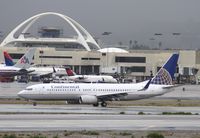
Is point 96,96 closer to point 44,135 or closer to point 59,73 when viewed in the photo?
point 44,135

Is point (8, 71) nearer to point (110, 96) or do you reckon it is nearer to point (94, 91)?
point (94, 91)

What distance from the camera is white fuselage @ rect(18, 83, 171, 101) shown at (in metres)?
72.9

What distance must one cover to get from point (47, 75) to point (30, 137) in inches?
5534

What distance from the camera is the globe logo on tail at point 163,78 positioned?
78.4 metres

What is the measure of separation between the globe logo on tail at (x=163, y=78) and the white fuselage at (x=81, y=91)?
3.70ft

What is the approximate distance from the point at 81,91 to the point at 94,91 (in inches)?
76.8

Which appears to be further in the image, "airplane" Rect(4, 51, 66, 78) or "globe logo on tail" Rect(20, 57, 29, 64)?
"airplane" Rect(4, 51, 66, 78)

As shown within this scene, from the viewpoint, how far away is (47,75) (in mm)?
176500

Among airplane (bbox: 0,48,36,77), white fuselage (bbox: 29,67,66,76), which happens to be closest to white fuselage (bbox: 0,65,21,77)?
airplane (bbox: 0,48,36,77)

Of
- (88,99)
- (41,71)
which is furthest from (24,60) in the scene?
(88,99)

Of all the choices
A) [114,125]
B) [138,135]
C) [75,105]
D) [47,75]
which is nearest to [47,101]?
[75,105]

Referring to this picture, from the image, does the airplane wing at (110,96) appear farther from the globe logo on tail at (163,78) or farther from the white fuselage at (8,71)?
the white fuselage at (8,71)

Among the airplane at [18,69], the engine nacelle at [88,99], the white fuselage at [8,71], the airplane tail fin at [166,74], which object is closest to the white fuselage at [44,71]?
the airplane at [18,69]

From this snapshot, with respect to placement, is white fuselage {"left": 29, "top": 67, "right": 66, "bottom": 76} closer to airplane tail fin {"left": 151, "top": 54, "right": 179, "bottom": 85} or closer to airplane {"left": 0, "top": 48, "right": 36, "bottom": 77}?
airplane {"left": 0, "top": 48, "right": 36, "bottom": 77}
